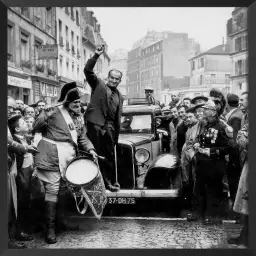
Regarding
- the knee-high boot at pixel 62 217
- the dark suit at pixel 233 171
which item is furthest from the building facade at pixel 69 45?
the dark suit at pixel 233 171

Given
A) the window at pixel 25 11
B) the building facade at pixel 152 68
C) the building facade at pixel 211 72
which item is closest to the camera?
the window at pixel 25 11

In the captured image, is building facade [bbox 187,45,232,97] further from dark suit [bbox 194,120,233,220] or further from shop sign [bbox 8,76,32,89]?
shop sign [bbox 8,76,32,89]

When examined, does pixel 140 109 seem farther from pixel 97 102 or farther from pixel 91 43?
pixel 91 43

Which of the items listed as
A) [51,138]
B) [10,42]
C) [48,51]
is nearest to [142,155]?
[51,138]

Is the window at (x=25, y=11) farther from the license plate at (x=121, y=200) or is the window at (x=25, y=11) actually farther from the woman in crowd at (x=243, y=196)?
the woman in crowd at (x=243, y=196)

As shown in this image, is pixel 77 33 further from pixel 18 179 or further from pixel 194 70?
pixel 18 179

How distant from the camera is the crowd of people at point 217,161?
527 cm

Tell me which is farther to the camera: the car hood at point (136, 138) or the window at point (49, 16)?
the car hood at point (136, 138)

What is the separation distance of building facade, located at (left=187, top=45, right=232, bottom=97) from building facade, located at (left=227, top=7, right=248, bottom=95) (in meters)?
0.08

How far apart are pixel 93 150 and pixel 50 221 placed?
0.91m

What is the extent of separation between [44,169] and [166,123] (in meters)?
1.96

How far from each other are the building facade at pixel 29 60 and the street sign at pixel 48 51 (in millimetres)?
37

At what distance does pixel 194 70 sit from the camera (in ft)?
19.3

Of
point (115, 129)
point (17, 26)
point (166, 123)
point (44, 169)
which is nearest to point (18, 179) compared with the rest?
point (44, 169)
